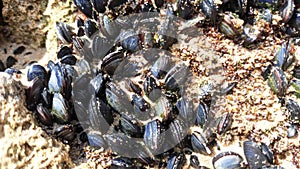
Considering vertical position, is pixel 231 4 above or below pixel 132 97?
above

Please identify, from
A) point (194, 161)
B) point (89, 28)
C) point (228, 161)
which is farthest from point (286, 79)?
point (89, 28)

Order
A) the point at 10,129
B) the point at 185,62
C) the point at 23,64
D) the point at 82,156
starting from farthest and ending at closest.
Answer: the point at 23,64
the point at 185,62
the point at 82,156
the point at 10,129

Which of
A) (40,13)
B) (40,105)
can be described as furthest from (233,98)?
(40,13)

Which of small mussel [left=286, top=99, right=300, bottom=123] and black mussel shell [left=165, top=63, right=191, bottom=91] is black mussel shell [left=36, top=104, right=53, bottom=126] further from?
small mussel [left=286, top=99, right=300, bottom=123]

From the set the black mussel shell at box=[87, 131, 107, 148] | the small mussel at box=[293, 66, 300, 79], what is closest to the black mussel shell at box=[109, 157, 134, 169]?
the black mussel shell at box=[87, 131, 107, 148]

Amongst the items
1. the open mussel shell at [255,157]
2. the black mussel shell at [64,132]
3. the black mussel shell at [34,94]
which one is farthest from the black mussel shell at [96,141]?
the open mussel shell at [255,157]

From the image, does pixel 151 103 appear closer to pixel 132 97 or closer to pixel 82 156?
pixel 132 97
